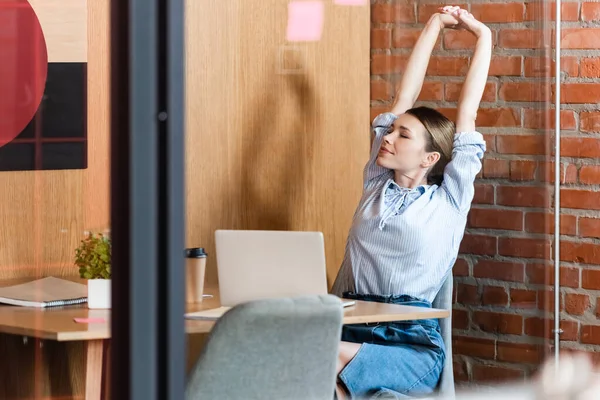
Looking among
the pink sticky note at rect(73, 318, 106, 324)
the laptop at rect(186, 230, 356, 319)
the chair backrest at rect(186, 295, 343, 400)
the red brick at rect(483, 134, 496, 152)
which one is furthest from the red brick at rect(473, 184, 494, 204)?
the pink sticky note at rect(73, 318, 106, 324)

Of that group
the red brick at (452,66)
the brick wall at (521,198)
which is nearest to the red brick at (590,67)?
the brick wall at (521,198)

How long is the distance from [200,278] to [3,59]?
0.61m

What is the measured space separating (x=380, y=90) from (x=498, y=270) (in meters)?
0.70

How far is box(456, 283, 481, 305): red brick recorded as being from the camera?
309cm

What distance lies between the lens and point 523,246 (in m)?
3.11

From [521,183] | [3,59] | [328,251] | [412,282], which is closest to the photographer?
[3,59]

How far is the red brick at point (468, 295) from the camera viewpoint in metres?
3.09

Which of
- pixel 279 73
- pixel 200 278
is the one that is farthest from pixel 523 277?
pixel 200 278

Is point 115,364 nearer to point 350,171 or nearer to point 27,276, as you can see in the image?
point 27,276

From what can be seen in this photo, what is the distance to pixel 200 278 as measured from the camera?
2350 millimetres

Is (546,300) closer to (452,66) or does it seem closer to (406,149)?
(406,149)

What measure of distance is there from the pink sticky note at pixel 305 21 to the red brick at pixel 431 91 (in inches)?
17.0

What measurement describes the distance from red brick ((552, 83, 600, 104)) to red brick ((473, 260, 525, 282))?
1.60 feet

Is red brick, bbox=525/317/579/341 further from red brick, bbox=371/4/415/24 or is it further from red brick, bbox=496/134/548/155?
red brick, bbox=371/4/415/24
